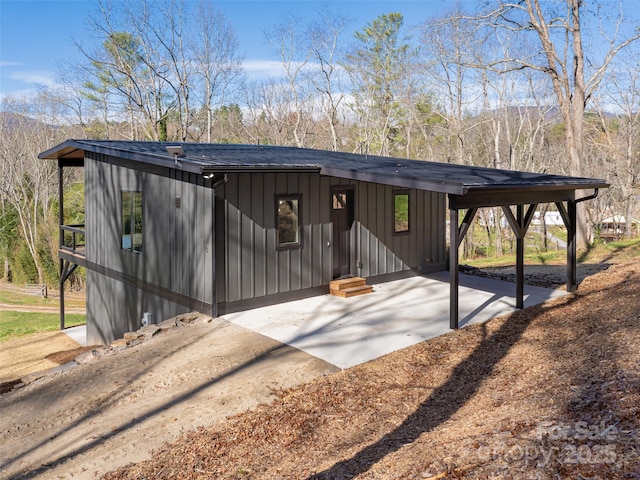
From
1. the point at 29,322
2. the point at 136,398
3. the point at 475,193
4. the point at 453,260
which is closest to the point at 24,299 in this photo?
the point at 29,322

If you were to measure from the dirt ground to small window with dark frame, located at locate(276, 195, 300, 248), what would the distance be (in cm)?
215

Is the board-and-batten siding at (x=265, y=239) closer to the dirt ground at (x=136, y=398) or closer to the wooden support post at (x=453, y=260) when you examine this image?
the dirt ground at (x=136, y=398)

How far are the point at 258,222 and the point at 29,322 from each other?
15.3 m

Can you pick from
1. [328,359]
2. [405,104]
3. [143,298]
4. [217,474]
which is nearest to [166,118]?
[405,104]

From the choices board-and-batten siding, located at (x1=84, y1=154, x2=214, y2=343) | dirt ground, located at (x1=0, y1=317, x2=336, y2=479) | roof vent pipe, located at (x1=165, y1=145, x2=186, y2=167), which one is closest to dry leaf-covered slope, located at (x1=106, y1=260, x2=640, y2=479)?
dirt ground, located at (x1=0, y1=317, x2=336, y2=479)

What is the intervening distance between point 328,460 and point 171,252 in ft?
19.9

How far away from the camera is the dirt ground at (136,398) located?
15.7 feet

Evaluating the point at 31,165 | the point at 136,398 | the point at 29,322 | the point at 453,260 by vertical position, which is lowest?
the point at 29,322

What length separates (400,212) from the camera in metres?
11.7

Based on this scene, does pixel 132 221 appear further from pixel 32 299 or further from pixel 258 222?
pixel 32 299

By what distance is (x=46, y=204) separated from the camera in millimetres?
29453

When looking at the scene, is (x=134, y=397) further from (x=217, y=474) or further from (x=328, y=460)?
(x=328, y=460)

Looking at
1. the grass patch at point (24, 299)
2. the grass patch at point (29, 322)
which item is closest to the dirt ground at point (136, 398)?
the grass patch at point (29, 322)

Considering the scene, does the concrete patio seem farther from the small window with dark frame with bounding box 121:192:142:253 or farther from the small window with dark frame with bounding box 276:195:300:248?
the small window with dark frame with bounding box 121:192:142:253
